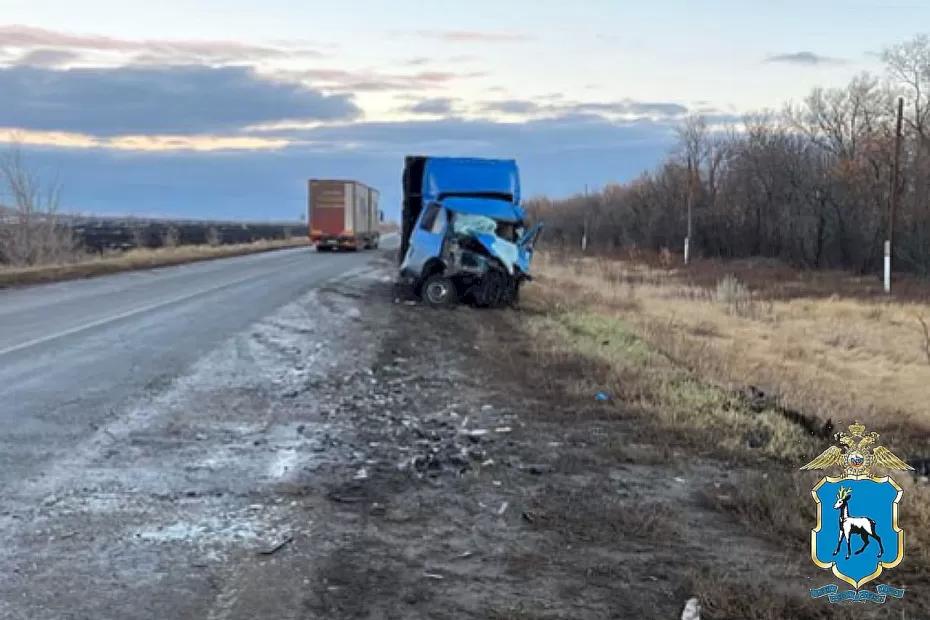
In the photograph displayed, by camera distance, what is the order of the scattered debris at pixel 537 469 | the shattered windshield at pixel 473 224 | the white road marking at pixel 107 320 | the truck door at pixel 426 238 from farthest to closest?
the truck door at pixel 426 238, the shattered windshield at pixel 473 224, the white road marking at pixel 107 320, the scattered debris at pixel 537 469

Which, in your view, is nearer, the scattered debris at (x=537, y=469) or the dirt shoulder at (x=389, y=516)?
the dirt shoulder at (x=389, y=516)

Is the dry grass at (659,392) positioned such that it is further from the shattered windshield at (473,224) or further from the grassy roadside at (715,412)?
the shattered windshield at (473,224)

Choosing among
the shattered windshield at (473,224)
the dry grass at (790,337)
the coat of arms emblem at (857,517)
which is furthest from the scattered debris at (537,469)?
the shattered windshield at (473,224)

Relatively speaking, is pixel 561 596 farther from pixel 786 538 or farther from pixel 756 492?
pixel 756 492

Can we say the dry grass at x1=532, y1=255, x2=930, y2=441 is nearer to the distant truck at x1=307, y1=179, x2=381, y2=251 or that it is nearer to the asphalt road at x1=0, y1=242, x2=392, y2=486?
the asphalt road at x1=0, y1=242, x2=392, y2=486

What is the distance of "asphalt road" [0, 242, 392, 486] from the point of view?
7676 mm

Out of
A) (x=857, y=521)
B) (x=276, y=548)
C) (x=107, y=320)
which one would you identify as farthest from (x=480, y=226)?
(x=857, y=521)

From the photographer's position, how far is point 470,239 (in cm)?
1839

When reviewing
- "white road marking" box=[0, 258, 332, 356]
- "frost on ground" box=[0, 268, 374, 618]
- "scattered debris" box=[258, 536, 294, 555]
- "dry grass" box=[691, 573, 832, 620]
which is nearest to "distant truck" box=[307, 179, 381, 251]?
"white road marking" box=[0, 258, 332, 356]

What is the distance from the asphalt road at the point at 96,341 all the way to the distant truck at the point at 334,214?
23.4 m

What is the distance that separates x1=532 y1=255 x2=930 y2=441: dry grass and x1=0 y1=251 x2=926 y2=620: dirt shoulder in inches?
149

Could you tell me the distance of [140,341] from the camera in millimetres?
12812

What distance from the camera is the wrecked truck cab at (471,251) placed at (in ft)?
60.4

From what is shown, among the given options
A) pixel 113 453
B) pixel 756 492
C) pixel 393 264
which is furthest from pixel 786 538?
pixel 393 264
